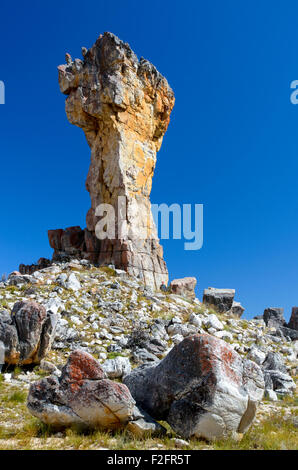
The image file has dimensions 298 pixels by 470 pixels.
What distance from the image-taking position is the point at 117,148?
28688mm

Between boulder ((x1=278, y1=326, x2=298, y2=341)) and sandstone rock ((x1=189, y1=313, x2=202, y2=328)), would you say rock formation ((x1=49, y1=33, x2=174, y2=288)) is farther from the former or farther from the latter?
boulder ((x1=278, y1=326, x2=298, y2=341))

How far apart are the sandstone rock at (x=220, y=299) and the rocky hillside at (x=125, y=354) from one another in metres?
1.53

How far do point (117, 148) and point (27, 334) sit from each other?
2188cm

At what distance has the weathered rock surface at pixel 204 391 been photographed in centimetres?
533

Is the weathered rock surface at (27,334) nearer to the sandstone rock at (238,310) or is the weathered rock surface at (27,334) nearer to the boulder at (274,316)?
the sandstone rock at (238,310)

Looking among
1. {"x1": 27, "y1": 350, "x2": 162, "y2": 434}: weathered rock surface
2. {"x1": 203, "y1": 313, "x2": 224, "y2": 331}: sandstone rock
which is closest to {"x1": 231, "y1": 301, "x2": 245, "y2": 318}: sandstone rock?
{"x1": 203, "y1": 313, "x2": 224, "y2": 331}: sandstone rock

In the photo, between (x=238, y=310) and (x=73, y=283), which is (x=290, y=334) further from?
(x=73, y=283)

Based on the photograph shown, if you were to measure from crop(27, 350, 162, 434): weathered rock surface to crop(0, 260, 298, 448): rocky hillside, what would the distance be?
4 cm

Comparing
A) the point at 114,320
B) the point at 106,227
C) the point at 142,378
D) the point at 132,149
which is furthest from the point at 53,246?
the point at 142,378

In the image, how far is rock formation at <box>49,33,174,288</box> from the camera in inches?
1086

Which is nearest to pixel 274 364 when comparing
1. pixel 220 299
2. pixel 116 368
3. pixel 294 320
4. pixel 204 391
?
pixel 116 368

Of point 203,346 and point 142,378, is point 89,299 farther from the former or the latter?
point 203,346

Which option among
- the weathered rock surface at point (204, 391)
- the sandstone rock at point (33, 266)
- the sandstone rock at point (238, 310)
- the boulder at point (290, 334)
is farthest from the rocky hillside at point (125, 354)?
the sandstone rock at point (33, 266)

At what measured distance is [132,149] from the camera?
97.9 ft
